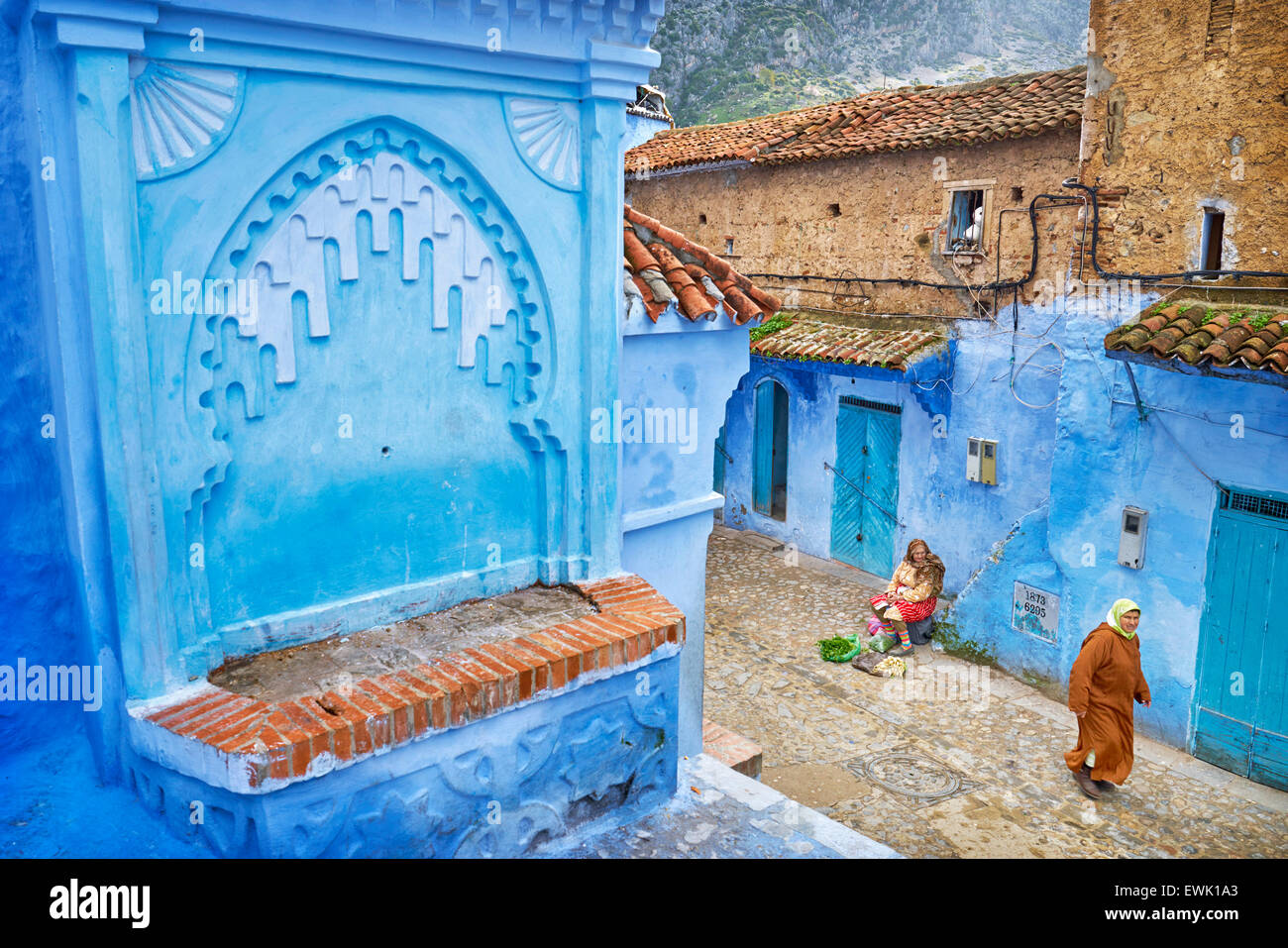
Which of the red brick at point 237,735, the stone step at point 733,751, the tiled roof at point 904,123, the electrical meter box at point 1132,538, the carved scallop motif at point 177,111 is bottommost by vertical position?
the stone step at point 733,751

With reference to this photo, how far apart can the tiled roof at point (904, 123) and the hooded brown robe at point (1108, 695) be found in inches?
212

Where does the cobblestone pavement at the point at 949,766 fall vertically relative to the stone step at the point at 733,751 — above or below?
below

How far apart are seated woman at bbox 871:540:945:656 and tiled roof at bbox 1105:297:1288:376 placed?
3.58 meters

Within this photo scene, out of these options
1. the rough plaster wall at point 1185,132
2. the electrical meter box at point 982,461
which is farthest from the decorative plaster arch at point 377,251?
the electrical meter box at point 982,461

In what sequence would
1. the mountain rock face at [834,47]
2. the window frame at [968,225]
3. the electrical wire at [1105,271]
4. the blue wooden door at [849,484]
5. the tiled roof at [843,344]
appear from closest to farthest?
1. the electrical wire at [1105,271]
2. the window frame at [968,225]
3. the tiled roof at [843,344]
4. the blue wooden door at [849,484]
5. the mountain rock face at [834,47]

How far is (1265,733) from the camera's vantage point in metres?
7.62

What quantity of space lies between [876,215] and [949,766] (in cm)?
710

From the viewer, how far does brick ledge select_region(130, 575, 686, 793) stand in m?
3.42

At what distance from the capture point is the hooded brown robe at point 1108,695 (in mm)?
7309

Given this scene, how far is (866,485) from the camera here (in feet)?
42.5

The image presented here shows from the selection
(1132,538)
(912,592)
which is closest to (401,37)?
(1132,538)

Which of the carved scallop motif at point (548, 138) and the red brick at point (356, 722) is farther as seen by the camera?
the carved scallop motif at point (548, 138)

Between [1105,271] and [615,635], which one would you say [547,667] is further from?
[1105,271]

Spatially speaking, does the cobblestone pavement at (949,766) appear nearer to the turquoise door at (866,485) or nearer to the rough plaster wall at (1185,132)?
the turquoise door at (866,485)
